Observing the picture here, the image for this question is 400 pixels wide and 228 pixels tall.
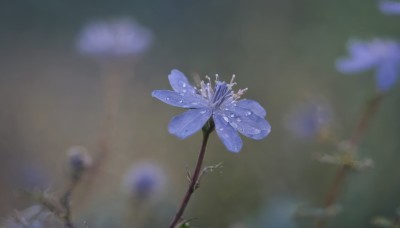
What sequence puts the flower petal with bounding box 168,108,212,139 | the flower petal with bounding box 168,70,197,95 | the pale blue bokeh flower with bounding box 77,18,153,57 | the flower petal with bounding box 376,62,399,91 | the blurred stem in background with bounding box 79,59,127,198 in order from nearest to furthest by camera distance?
the flower petal with bounding box 168,108,212,139
the flower petal with bounding box 168,70,197,95
the flower petal with bounding box 376,62,399,91
the blurred stem in background with bounding box 79,59,127,198
the pale blue bokeh flower with bounding box 77,18,153,57

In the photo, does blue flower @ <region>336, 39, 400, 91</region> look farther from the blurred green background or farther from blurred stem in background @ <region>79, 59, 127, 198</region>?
blurred stem in background @ <region>79, 59, 127, 198</region>

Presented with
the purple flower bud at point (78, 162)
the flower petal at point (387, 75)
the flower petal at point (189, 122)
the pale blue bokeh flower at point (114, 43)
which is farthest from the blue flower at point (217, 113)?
the pale blue bokeh flower at point (114, 43)

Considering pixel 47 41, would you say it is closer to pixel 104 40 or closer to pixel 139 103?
pixel 139 103

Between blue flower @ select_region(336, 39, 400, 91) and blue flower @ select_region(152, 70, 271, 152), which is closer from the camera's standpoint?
blue flower @ select_region(152, 70, 271, 152)

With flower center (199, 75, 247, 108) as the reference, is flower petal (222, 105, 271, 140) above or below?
below

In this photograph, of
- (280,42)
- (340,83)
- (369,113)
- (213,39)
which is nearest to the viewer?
(369,113)

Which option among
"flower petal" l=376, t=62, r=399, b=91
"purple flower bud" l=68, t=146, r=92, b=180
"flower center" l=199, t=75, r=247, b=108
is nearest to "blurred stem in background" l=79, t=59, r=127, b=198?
"purple flower bud" l=68, t=146, r=92, b=180

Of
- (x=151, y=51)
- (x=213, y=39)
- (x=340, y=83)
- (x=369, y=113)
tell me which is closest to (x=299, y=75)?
(x=340, y=83)

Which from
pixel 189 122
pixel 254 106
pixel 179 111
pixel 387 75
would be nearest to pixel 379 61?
pixel 387 75
